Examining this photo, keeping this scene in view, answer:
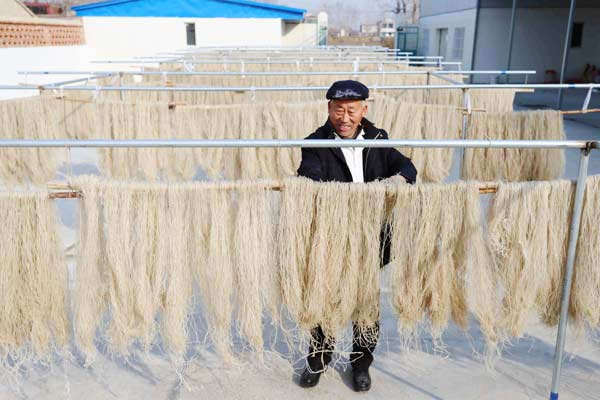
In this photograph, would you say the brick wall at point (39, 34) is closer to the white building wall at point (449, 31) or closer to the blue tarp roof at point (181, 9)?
the blue tarp roof at point (181, 9)

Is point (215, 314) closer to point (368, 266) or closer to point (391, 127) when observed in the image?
point (368, 266)

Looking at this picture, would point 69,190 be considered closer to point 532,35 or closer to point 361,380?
point 361,380

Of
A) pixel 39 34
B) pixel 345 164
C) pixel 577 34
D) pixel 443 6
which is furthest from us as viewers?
pixel 443 6

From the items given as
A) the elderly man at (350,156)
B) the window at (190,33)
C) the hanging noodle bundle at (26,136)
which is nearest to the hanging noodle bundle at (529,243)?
the elderly man at (350,156)

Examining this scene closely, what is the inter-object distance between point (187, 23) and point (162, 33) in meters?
1.53

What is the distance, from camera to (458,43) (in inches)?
983

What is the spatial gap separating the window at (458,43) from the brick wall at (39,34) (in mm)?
16635

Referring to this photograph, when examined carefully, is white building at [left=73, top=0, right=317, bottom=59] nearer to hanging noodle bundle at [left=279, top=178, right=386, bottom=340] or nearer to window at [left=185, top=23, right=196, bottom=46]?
window at [left=185, top=23, right=196, bottom=46]

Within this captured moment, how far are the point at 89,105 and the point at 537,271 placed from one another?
16.1ft

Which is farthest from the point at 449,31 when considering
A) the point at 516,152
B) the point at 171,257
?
the point at 171,257

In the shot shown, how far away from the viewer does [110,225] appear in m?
2.39

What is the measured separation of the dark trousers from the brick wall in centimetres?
1315

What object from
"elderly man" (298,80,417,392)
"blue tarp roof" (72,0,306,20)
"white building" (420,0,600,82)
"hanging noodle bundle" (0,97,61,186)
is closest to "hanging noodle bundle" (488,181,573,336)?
"elderly man" (298,80,417,392)

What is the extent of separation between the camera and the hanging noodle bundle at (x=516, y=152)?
5074 millimetres
